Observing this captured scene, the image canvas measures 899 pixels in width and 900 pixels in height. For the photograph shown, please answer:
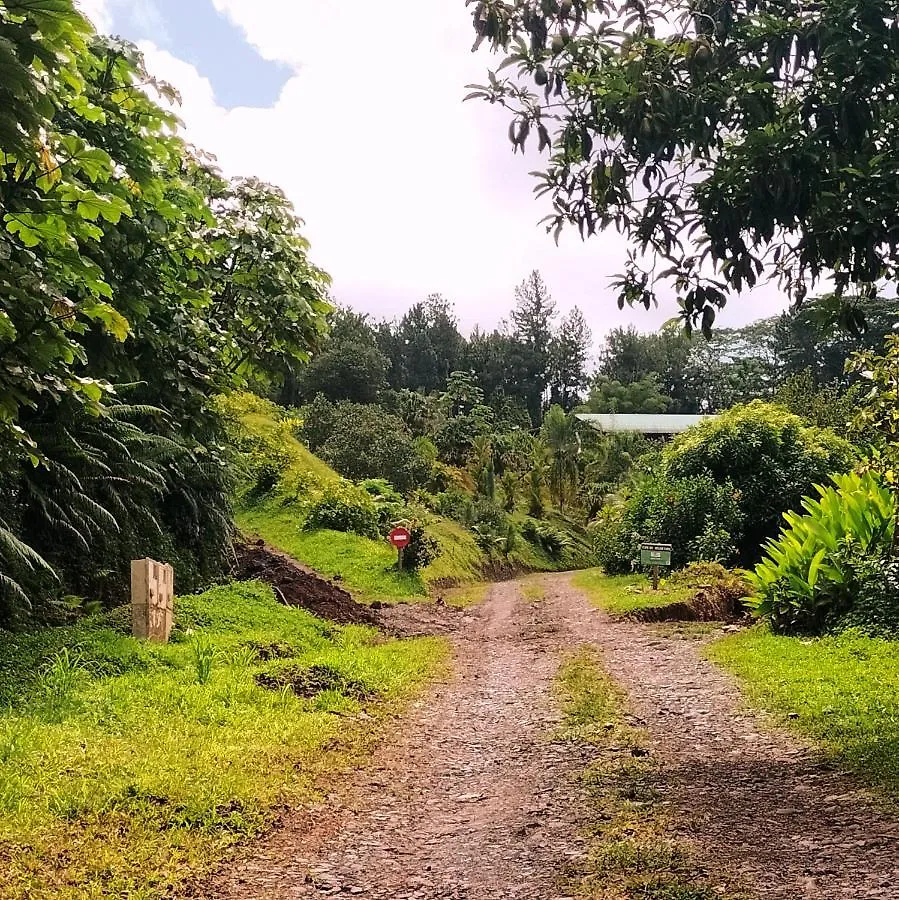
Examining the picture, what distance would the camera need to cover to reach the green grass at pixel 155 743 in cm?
357

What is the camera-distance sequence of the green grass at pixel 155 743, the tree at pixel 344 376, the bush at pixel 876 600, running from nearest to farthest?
the green grass at pixel 155 743, the bush at pixel 876 600, the tree at pixel 344 376

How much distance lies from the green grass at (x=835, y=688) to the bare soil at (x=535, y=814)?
0.22m

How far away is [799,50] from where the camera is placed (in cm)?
388

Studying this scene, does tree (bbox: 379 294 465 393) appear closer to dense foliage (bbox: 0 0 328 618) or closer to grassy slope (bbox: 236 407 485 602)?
grassy slope (bbox: 236 407 485 602)

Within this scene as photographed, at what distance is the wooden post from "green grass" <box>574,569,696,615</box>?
7344 mm

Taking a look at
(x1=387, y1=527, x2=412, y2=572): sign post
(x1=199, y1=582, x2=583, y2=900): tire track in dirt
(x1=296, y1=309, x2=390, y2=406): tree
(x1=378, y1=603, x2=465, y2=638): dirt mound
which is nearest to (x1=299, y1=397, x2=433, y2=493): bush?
(x1=296, y1=309, x2=390, y2=406): tree

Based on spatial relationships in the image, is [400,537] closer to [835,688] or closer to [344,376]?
[835,688]

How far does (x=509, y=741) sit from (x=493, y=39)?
14.5 ft

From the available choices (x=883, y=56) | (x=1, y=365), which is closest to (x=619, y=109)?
(x=883, y=56)

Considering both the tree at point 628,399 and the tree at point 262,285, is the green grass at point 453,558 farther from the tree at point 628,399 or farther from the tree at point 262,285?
the tree at point 628,399

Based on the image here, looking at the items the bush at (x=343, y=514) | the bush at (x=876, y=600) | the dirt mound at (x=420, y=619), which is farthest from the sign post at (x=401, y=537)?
the bush at (x=876, y=600)

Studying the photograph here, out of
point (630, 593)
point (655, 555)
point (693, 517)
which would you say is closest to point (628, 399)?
point (693, 517)

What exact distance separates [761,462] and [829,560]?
10.0 meters

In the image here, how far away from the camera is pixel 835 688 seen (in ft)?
21.7
